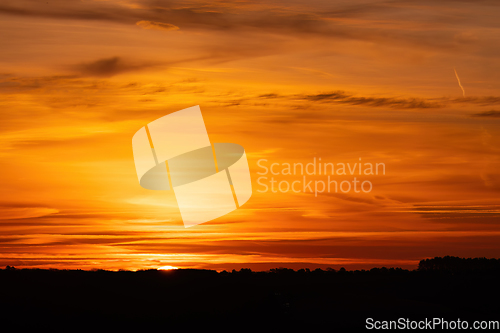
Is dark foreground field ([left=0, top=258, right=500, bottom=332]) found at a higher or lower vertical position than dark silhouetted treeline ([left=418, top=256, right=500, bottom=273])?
lower

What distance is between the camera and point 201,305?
39531mm

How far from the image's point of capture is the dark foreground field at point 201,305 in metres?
33.2

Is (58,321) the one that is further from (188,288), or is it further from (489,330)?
(489,330)

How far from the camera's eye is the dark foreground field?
3319 centimetres

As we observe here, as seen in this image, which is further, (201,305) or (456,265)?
(456,265)

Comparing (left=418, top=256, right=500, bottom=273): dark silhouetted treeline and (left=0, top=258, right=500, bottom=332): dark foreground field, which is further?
(left=418, top=256, right=500, bottom=273): dark silhouetted treeline

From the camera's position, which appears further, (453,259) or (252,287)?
(453,259)

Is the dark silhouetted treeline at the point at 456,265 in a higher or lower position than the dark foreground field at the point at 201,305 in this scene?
higher

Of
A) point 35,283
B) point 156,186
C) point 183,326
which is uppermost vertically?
point 156,186

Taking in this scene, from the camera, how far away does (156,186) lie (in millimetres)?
35844

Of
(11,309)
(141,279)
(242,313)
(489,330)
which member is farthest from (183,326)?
(141,279)

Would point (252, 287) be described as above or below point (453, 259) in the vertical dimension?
below

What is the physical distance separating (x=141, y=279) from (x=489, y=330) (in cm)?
3267

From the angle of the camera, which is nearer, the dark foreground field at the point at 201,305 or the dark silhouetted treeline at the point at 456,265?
the dark foreground field at the point at 201,305
